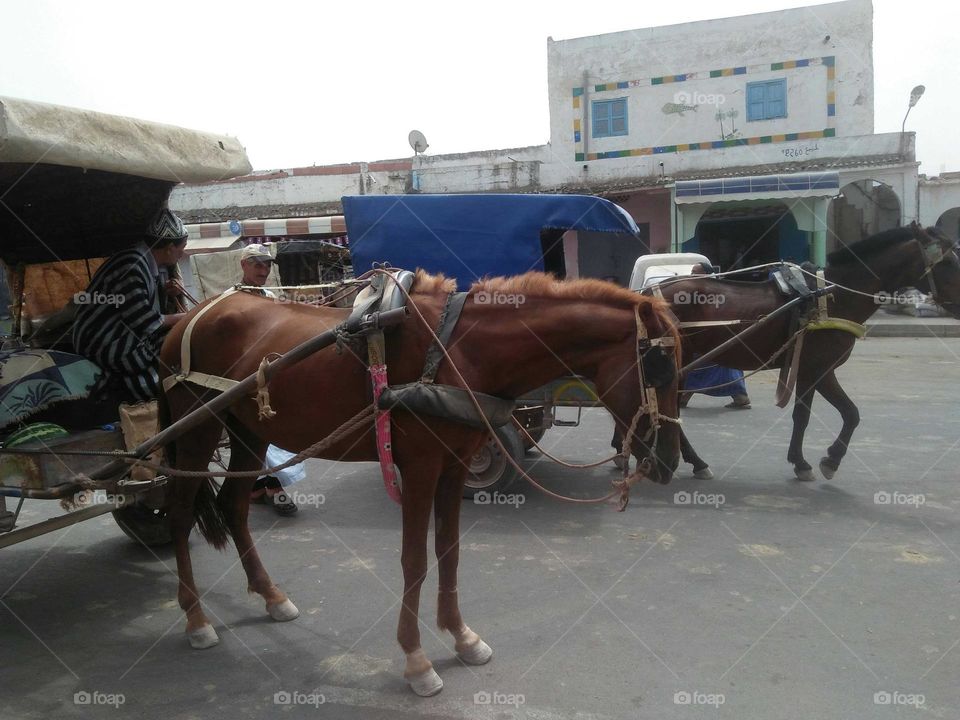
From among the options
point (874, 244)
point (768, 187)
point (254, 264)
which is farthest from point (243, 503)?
point (768, 187)

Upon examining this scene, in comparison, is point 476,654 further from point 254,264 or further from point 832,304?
point 832,304

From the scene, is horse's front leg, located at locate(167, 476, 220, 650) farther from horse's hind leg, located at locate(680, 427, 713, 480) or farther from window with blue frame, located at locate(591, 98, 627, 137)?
window with blue frame, located at locate(591, 98, 627, 137)

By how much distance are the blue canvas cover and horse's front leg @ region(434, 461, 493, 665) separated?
7.80 ft

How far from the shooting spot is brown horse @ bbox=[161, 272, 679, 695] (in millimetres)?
2855

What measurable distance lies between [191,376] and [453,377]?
147cm

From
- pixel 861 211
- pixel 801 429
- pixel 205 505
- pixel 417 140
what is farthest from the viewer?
pixel 417 140

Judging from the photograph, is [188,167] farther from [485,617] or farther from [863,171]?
[863,171]

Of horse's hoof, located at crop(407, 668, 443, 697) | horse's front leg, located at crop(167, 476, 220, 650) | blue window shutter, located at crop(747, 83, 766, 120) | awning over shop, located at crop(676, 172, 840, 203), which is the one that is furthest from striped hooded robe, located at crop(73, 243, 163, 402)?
blue window shutter, located at crop(747, 83, 766, 120)

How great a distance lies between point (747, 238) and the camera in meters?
19.2

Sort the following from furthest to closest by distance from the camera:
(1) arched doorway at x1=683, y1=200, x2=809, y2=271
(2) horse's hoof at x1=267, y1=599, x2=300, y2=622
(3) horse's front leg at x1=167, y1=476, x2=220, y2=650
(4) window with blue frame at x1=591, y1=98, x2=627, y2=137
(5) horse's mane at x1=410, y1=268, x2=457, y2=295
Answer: (4) window with blue frame at x1=591, y1=98, x2=627, y2=137
(1) arched doorway at x1=683, y1=200, x2=809, y2=271
(2) horse's hoof at x1=267, y1=599, x2=300, y2=622
(3) horse's front leg at x1=167, y1=476, x2=220, y2=650
(5) horse's mane at x1=410, y1=268, x2=457, y2=295

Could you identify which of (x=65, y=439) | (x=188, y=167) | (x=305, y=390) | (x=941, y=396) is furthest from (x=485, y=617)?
(x=941, y=396)

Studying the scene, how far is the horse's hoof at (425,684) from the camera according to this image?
2883 mm

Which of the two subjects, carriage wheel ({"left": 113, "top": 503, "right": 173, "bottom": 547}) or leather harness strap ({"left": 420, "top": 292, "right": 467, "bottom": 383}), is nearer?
leather harness strap ({"left": 420, "top": 292, "right": 467, "bottom": 383})

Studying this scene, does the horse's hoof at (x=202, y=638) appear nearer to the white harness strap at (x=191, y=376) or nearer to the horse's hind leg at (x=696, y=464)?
the white harness strap at (x=191, y=376)
